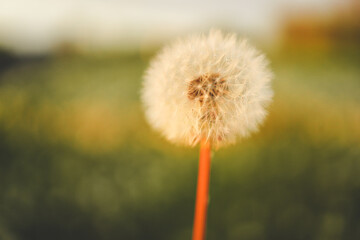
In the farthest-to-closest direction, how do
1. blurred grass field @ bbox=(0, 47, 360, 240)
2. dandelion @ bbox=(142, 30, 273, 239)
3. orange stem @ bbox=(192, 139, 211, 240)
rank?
blurred grass field @ bbox=(0, 47, 360, 240)
dandelion @ bbox=(142, 30, 273, 239)
orange stem @ bbox=(192, 139, 211, 240)

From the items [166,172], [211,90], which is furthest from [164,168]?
[211,90]

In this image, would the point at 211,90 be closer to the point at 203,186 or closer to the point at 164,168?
the point at 203,186

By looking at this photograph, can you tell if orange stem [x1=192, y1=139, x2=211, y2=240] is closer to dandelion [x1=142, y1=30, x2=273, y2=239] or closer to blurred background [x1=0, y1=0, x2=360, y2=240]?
dandelion [x1=142, y1=30, x2=273, y2=239]

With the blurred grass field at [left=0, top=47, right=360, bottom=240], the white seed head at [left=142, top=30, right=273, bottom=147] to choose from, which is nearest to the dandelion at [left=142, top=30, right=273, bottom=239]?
the white seed head at [left=142, top=30, right=273, bottom=147]

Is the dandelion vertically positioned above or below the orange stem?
above

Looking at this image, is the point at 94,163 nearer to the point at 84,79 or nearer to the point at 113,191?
the point at 113,191

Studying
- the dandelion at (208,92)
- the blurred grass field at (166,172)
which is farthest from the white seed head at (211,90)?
the blurred grass field at (166,172)

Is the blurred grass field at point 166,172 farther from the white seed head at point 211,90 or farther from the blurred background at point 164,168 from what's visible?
the white seed head at point 211,90
